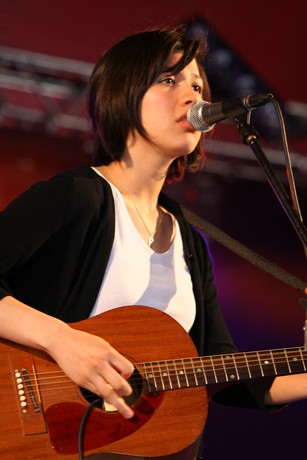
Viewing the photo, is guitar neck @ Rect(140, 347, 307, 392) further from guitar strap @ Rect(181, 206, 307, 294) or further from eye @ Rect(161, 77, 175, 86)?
eye @ Rect(161, 77, 175, 86)

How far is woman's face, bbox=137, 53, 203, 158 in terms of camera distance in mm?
2633

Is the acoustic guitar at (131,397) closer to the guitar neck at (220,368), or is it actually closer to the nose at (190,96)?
the guitar neck at (220,368)

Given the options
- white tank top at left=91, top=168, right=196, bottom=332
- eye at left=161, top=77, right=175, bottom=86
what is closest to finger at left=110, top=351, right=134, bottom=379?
white tank top at left=91, top=168, right=196, bottom=332

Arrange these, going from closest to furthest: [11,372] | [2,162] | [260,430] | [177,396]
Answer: [11,372]
[177,396]
[2,162]
[260,430]

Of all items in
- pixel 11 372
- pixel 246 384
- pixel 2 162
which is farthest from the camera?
pixel 2 162

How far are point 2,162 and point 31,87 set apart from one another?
365 mm

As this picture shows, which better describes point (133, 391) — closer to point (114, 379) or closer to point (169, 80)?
point (114, 379)

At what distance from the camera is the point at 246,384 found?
2783 mm

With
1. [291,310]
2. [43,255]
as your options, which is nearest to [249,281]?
[291,310]

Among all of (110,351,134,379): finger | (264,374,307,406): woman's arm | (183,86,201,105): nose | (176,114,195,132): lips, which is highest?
(183,86,201,105): nose

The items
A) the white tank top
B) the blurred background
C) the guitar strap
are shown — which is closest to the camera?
the white tank top

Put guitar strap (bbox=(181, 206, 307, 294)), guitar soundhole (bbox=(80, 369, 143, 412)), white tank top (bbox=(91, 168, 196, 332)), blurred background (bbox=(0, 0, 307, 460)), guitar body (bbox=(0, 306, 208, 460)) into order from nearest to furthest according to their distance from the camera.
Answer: guitar body (bbox=(0, 306, 208, 460)) → guitar soundhole (bbox=(80, 369, 143, 412)) → white tank top (bbox=(91, 168, 196, 332)) → guitar strap (bbox=(181, 206, 307, 294)) → blurred background (bbox=(0, 0, 307, 460))

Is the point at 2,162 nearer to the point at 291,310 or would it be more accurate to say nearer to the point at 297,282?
the point at 297,282

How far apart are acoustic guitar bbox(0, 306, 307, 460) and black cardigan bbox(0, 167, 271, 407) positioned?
169 millimetres
